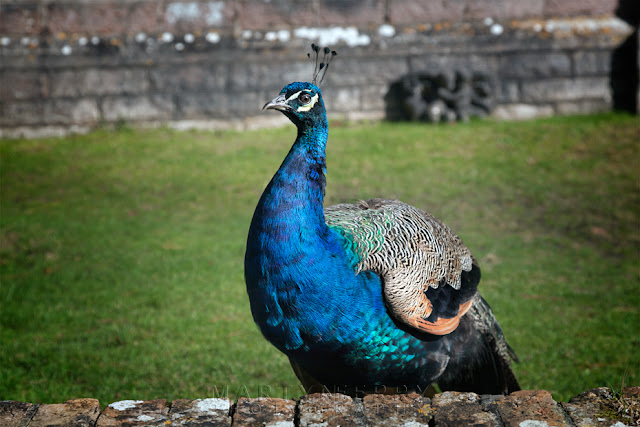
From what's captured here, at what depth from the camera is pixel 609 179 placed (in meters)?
7.87

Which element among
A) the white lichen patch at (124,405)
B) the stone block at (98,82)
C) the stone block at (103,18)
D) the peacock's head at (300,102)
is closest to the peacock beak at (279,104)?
the peacock's head at (300,102)

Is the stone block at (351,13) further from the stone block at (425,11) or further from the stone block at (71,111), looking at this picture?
the stone block at (71,111)

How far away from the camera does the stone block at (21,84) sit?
9242 mm

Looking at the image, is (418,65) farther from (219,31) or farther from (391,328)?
(391,328)

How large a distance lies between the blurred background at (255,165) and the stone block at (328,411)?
1.45m

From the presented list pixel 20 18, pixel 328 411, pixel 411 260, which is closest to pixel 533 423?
pixel 328 411

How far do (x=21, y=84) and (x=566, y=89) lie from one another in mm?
7906

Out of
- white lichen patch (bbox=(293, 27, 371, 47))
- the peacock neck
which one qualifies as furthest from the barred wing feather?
white lichen patch (bbox=(293, 27, 371, 47))

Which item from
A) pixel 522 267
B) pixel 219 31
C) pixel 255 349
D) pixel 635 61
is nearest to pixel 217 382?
pixel 255 349

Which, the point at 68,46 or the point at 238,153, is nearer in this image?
the point at 238,153

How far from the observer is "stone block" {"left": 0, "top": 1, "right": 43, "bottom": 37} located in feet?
30.7

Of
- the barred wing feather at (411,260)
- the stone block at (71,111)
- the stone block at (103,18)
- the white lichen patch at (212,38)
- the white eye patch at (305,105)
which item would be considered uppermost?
the stone block at (103,18)

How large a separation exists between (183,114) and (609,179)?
582cm

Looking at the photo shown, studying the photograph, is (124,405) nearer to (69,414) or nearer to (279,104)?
(69,414)
